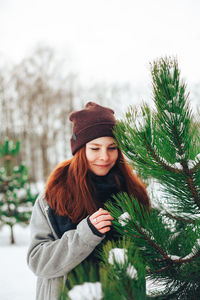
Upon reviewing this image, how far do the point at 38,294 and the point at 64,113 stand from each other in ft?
54.5

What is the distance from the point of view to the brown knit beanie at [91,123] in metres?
1.46

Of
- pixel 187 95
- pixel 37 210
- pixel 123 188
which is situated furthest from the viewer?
pixel 123 188

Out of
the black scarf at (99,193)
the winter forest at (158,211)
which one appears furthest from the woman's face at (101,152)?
the winter forest at (158,211)

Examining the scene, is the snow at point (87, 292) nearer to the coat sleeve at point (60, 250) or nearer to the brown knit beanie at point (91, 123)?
the coat sleeve at point (60, 250)

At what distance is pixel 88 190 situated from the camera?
4.95ft

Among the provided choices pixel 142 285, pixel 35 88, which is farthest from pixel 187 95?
pixel 35 88

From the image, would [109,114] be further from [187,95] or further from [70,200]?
[187,95]

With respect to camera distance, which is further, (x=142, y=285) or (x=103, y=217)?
(x=103, y=217)

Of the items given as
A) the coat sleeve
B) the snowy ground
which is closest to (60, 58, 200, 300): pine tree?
the coat sleeve

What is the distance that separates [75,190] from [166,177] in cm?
76

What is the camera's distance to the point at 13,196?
6.66 meters

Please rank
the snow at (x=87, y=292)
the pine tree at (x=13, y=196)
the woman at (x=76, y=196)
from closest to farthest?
the snow at (x=87, y=292), the woman at (x=76, y=196), the pine tree at (x=13, y=196)

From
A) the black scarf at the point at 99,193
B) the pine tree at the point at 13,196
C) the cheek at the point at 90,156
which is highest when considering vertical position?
the cheek at the point at 90,156

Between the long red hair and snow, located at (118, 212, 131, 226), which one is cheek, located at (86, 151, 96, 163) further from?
snow, located at (118, 212, 131, 226)
